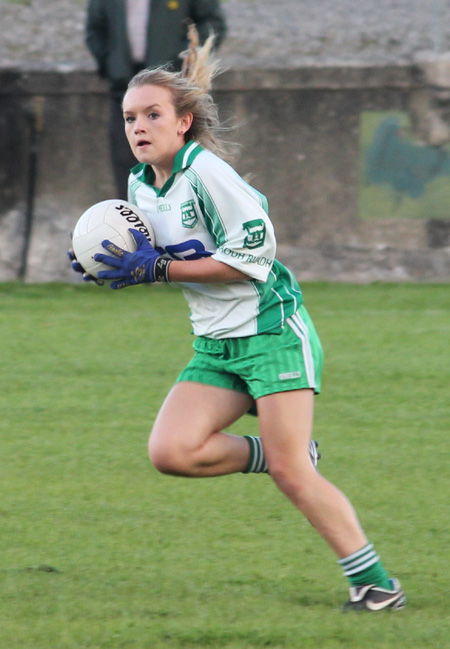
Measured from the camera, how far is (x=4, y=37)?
1251 cm

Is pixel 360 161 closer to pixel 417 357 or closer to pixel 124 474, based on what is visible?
pixel 417 357

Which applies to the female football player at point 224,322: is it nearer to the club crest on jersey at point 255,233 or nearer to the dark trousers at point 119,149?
the club crest on jersey at point 255,233

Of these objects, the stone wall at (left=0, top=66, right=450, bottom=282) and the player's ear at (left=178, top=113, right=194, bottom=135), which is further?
the stone wall at (left=0, top=66, right=450, bottom=282)

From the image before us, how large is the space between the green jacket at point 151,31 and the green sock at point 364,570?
6.54m

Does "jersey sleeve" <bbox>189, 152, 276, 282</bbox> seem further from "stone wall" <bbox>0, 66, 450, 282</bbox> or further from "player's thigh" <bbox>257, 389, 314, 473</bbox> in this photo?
"stone wall" <bbox>0, 66, 450, 282</bbox>

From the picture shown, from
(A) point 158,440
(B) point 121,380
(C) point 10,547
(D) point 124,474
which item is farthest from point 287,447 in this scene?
(B) point 121,380

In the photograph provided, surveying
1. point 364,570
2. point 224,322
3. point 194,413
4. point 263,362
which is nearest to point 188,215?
point 224,322

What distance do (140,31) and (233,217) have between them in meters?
6.29

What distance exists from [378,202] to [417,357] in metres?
3.16

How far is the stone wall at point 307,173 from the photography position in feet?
34.3

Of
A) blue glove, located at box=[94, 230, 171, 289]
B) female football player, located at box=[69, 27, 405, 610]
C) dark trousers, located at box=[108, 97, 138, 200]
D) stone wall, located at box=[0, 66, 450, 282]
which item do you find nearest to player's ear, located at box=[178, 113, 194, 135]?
A: female football player, located at box=[69, 27, 405, 610]

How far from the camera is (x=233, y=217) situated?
375 centimetres

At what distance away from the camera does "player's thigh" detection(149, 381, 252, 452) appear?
12.6ft

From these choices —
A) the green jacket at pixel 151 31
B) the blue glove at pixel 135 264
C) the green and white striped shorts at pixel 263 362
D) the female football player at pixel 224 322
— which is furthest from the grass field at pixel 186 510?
the green jacket at pixel 151 31
